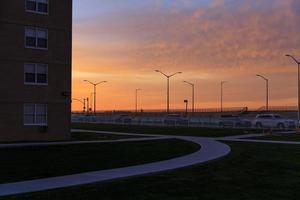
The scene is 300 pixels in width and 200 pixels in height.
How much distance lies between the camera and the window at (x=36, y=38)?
3653 cm

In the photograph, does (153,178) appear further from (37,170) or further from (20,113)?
(20,113)

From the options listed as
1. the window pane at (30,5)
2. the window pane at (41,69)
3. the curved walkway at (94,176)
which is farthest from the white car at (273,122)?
the curved walkway at (94,176)

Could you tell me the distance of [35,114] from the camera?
36906 millimetres

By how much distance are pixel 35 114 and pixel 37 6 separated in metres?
7.24

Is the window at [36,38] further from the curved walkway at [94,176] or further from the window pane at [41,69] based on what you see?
the curved walkway at [94,176]

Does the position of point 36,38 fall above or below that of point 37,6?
below

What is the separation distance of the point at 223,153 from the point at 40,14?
19325 mm

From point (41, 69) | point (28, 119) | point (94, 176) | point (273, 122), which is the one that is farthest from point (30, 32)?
point (273, 122)

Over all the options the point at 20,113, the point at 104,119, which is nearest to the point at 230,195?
the point at 20,113

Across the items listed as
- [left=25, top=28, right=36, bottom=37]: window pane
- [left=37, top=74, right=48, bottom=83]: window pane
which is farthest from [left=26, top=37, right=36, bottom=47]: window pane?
[left=37, top=74, right=48, bottom=83]: window pane

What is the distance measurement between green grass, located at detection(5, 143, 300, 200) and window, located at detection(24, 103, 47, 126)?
2024cm

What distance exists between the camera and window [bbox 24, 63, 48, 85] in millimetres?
36438

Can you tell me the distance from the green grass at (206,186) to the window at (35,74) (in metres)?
20.6

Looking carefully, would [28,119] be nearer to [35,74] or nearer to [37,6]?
[35,74]
